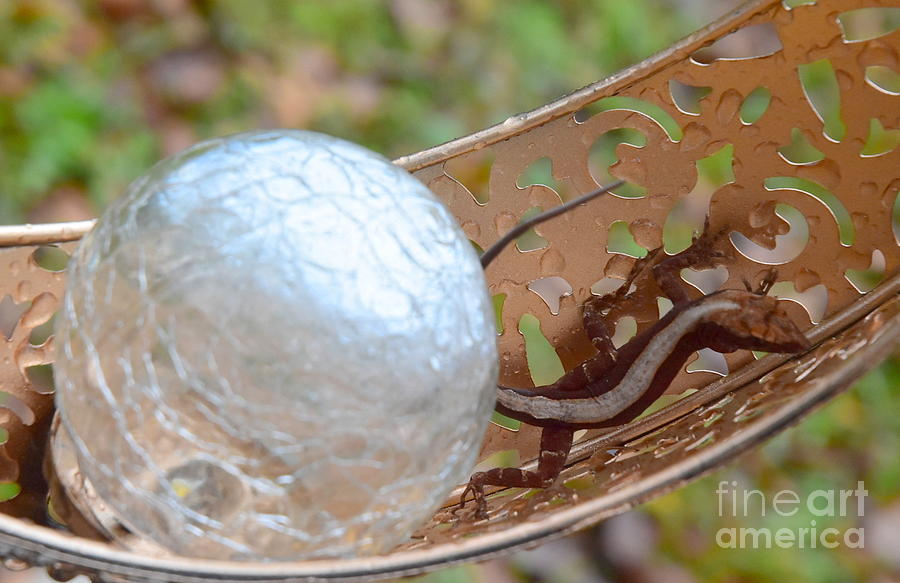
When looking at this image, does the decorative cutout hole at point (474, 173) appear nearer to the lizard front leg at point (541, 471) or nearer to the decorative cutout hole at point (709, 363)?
the decorative cutout hole at point (709, 363)

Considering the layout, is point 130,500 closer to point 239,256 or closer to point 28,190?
point 239,256

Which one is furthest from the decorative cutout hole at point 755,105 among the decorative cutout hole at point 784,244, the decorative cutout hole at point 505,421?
the decorative cutout hole at point 505,421

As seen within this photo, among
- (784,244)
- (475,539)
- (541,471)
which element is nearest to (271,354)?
(475,539)

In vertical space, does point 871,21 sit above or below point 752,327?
above

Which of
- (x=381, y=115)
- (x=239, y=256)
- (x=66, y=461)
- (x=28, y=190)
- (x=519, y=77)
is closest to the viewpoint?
(x=239, y=256)

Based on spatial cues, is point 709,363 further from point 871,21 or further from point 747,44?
point 871,21

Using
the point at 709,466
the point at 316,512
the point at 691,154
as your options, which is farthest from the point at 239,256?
the point at 691,154

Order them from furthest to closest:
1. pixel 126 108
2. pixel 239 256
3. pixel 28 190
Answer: pixel 126 108
pixel 28 190
pixel 239 256
